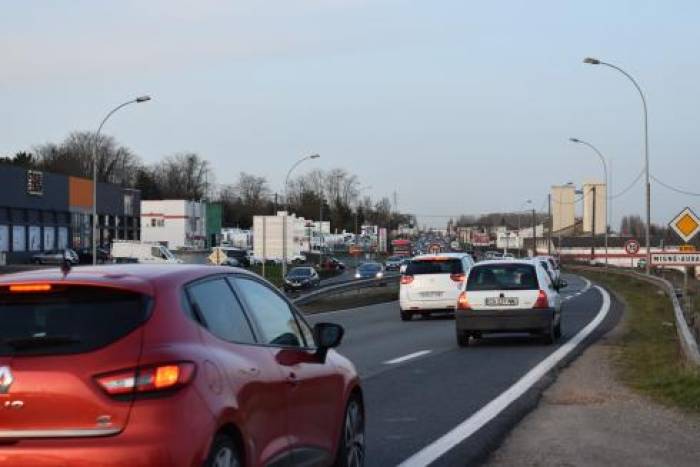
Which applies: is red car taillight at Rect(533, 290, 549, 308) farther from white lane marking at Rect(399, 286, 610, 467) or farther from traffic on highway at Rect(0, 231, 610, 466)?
traffic on highway at Rect(0, 231, 610, 466)

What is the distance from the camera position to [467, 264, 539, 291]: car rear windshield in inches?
713

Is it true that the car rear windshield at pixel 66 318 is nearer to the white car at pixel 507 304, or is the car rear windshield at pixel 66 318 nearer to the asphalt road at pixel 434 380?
the asphalt road at pixel 434 380

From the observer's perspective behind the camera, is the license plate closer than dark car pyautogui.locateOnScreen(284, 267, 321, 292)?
Yes

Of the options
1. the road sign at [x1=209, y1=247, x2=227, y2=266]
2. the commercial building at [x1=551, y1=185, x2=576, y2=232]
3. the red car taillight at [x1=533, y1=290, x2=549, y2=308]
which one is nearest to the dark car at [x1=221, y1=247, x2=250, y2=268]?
the road sign at [x1=209, y1=247, x2=227, y2=266]

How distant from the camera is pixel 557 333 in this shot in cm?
1958

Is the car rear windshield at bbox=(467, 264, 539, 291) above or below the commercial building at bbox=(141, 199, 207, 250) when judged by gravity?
below

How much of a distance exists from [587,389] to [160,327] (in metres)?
8.52

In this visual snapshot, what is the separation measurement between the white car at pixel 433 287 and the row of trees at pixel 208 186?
92.0 m

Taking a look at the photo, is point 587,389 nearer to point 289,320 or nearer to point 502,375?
point 502,375

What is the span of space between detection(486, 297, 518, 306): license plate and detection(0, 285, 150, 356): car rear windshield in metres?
13.8

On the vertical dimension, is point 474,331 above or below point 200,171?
below

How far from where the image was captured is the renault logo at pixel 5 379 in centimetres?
438

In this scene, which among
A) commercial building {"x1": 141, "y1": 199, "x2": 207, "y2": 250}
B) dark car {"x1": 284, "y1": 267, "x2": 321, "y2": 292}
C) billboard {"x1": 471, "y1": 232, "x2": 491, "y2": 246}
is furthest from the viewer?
billboard {"x1": 471, "y1": 232, "x2": 491, "y2": 246}

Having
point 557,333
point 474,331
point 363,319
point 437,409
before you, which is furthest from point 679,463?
point 363,319
